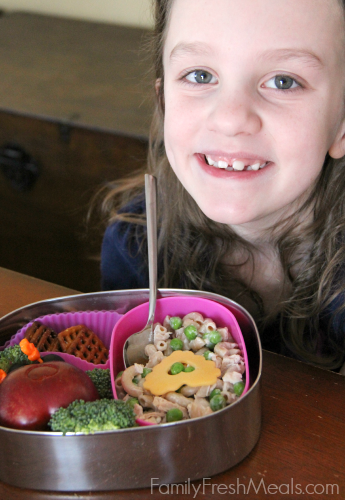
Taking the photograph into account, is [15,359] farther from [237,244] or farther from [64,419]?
[237,244]

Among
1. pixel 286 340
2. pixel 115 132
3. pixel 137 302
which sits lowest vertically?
pixel 286 340

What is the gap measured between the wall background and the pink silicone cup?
4.94 feet

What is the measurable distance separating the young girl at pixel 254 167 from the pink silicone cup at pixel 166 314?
0.19 m

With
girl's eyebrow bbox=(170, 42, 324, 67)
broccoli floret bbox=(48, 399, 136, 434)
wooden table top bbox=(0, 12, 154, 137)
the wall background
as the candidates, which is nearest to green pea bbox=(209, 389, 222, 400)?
broccoli floret bbox=(48, 399, 136, 434)

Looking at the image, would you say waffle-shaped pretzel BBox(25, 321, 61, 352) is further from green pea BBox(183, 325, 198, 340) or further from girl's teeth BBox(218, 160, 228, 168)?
girl's teeth BBox(218, 160, 228, 168)

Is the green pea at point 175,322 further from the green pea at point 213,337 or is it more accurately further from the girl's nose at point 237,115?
the girl's nose at point 237,115

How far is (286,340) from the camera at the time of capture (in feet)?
3.31

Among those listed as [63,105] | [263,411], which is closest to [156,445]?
[263,411]

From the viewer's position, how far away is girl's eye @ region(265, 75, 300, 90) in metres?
0.76

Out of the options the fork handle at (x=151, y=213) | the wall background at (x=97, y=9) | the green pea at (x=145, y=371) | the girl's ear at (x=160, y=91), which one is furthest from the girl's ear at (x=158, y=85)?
the wall background at (x=97, y=9)

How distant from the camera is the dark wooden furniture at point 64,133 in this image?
157 centimetres

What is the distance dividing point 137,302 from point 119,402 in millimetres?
200

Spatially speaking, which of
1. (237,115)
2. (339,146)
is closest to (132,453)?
(237,115)

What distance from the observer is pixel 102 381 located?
2.05 ft
